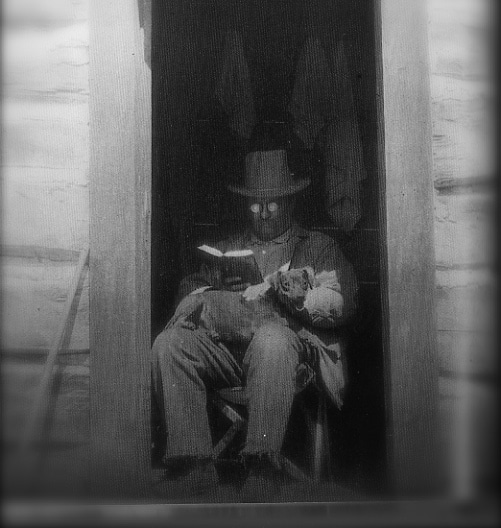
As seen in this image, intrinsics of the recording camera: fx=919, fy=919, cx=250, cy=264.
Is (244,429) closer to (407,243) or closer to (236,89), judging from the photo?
(407,243)

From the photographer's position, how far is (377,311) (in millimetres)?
3580

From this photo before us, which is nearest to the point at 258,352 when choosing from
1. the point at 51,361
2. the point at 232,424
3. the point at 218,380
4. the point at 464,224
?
the point at 218,380

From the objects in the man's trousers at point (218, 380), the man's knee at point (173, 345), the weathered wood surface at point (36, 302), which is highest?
the weathered wood surface at point (36, 302)

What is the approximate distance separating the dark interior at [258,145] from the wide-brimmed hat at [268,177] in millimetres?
36

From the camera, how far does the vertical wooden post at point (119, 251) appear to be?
11.4ft

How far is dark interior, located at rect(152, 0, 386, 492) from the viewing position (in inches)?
140

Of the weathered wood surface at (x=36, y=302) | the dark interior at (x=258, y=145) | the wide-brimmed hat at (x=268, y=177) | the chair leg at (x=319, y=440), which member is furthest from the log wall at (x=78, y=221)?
the wide-brimmed hat at (x=268, y=177)

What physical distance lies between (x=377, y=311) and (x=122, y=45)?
1.43m

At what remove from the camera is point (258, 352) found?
139 inches

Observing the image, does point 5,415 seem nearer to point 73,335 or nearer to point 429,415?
point 73,335

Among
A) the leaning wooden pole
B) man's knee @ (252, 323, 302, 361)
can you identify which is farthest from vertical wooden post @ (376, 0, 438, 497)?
the leaning wooden pole

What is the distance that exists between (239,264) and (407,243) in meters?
0.66

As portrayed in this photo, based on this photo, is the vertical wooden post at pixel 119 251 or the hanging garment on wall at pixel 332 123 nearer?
the vertical wooden post at pixel 119 251

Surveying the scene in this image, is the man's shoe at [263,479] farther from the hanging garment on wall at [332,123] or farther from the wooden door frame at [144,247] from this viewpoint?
the hanging garment on wall at [332,123]
